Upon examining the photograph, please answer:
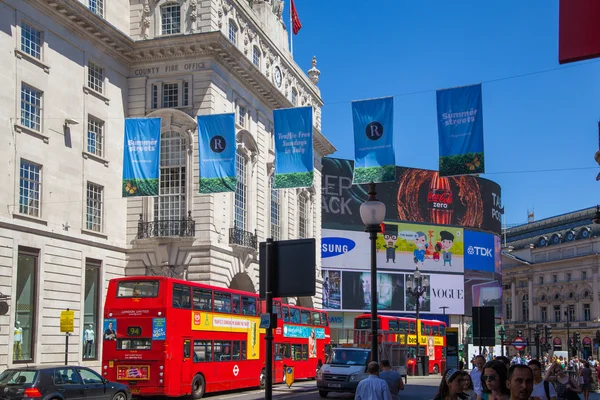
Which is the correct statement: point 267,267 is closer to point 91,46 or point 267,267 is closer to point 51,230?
point 51,230

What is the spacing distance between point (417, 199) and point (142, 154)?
63.8m

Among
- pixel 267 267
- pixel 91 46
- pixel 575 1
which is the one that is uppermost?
pixel 91 46

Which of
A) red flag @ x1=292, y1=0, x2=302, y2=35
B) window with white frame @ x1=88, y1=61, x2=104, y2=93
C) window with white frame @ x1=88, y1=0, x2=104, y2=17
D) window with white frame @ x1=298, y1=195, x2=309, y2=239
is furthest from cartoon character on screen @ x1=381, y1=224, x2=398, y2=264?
window with white frame @ x1=88, y1=0, x2=104, y2=17

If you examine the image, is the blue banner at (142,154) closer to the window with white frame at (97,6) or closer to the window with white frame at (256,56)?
the window with white frame at (97,6)

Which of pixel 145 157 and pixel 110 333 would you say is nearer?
pixel 110 333

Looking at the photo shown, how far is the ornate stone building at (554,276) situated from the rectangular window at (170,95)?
7546 cm

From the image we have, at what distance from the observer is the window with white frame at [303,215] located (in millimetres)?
55719

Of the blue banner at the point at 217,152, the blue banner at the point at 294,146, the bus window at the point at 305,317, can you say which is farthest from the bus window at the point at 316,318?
the blue banner at the point at 217,152

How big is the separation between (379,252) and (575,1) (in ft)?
276

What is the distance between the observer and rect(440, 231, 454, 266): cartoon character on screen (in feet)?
308

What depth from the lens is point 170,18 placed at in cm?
4291

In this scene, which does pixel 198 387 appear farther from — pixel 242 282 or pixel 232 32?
pixel 232 32

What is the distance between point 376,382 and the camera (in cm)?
1131

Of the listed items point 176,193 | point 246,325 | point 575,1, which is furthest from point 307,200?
point 575,1
